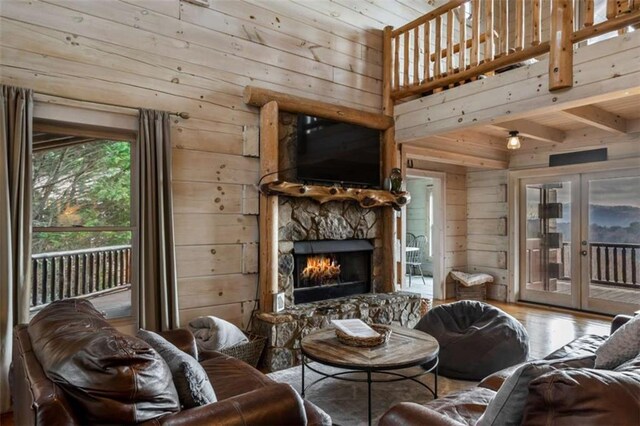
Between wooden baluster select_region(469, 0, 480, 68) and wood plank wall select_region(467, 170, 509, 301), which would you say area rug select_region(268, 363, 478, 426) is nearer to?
wooden baluster select_region(469, 0, 480, 68)

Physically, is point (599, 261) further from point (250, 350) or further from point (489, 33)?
point (250, 350)

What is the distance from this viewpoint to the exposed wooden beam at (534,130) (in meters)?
4.93

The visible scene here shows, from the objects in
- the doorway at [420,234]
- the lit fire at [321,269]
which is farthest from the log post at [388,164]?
the doorway at [420,234]

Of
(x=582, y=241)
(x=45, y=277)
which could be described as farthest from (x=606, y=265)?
(x=45, y=277)

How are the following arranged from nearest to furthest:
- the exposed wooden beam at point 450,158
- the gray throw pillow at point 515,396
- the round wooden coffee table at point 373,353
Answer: the gray throw pillow at point 515,396
the round wooden coffee table at point 373,353
the exposed wooden beam at point 450,158

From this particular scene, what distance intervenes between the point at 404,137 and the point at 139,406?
4197 millimetres

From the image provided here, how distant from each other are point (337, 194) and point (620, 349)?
116 inches

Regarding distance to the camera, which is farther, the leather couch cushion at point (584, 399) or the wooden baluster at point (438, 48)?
the wooden baluster at point (438, 48)

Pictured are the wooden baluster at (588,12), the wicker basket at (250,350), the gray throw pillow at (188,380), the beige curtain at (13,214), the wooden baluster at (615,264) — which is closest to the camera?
the gray throw pillow at (188,380)

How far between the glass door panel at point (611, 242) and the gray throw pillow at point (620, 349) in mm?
4632

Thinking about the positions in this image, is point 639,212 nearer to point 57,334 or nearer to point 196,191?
point 196,191

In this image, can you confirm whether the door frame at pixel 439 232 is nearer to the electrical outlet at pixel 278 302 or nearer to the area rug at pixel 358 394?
the area rug at pixel 358 394

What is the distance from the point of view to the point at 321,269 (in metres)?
4.47

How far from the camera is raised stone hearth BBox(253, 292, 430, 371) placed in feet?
12.0
